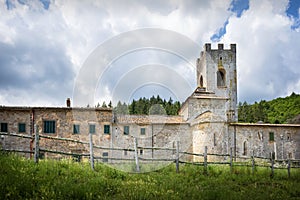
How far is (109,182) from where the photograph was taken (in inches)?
305

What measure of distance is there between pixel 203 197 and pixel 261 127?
23.3 m

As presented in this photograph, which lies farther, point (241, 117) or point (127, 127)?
point (241, 117)

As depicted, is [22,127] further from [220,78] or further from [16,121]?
[220,78]

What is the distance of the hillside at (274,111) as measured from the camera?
65794mm

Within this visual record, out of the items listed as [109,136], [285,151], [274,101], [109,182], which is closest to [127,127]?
[109,136]

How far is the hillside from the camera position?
65794mm

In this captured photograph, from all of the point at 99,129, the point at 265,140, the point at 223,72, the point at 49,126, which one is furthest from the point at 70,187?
the point at 223,72

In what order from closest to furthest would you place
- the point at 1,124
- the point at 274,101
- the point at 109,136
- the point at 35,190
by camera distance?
the point at 35,190 → the point at 1,124 → the point at 109,136 → the point at 274,101

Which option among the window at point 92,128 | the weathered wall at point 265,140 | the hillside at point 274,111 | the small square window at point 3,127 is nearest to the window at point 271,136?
the weathered wall at point 265,140

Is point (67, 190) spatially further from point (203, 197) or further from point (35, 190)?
point (203, 197)

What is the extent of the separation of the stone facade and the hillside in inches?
1472

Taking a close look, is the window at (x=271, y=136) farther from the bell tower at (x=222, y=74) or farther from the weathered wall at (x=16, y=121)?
the weathered wall at (x=16, y=121)

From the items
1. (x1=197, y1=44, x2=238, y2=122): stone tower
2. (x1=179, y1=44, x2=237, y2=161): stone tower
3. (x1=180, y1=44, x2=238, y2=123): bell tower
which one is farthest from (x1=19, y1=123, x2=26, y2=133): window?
(x1=197, y1=44, x2=238, y2=122): stone tower

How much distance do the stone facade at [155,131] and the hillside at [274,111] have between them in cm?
3740
